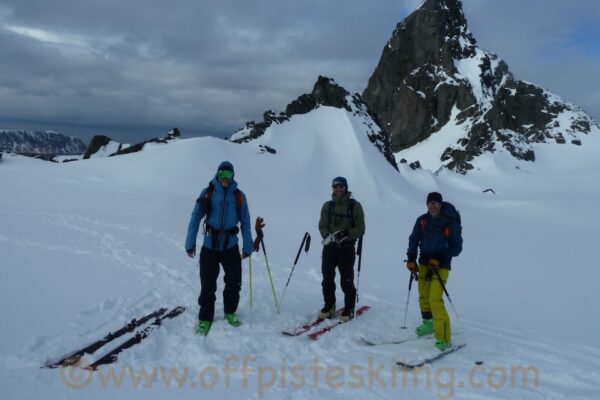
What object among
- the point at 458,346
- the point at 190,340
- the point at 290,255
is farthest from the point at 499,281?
the point at 190,340

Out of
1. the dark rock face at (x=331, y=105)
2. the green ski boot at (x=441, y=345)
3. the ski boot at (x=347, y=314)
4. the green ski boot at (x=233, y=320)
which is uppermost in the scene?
the dark rock face at (x=331, y=105)

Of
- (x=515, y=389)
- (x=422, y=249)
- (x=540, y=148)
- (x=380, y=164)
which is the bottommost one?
(x=515, y=389)

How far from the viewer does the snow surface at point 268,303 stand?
514 centimetres

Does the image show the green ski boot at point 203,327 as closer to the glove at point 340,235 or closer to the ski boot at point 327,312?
the ski boot at point 327,312

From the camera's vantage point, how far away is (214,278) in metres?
7.00

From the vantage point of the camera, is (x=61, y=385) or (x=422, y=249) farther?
(x=422, y=249)

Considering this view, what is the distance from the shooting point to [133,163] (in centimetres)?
3092

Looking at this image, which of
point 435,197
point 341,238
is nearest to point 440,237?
point 435,197

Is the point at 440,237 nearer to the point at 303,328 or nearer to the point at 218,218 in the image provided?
the point at 303,328

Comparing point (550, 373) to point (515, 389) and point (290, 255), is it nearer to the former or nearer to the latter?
point (515, 389)

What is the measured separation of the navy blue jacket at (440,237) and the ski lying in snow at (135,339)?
152 inches

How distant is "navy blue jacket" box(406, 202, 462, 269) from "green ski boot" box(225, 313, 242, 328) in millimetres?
2845

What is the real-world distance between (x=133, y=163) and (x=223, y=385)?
2843cm

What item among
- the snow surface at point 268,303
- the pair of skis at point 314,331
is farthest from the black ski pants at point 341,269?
the snow surface at point 268,303
